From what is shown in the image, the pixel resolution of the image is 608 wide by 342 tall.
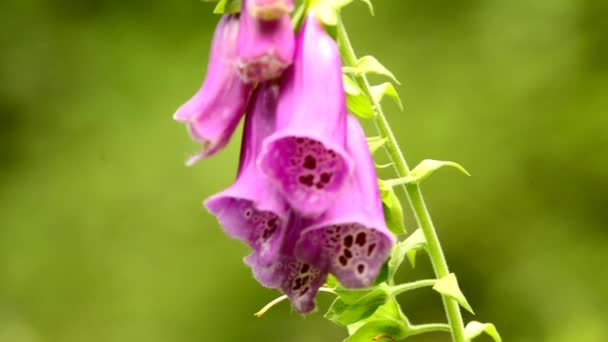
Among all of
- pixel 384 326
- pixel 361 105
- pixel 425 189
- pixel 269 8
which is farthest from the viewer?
pixel 425 189

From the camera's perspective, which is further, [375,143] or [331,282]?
[331,282]

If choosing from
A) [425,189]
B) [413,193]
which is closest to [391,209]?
[413,193]

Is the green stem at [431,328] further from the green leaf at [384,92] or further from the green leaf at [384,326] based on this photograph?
the green leaf at [384,92]

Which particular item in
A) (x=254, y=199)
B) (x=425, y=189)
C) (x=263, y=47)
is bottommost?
(x=425, y=189)

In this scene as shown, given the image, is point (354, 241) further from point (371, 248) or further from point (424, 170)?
point (424, 170)

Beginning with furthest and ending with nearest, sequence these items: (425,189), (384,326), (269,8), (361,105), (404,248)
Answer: (425,189) → (384,326) → (404,248) → (361,105) → (269,8)

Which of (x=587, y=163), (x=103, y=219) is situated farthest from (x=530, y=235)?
(x=103, y=219)

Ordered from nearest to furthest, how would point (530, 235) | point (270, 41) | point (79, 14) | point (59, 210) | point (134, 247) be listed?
1. point (270, 41)
2. point (530, 235)
3. point (134, 247)
4. point (59, 210)
5. point (79, 14)

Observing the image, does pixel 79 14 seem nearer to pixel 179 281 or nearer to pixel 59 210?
pixel 59 210
